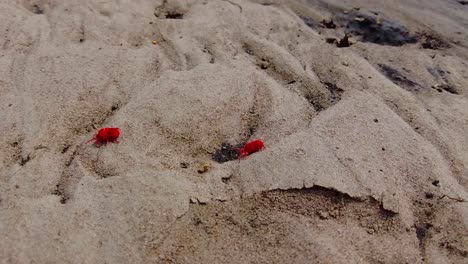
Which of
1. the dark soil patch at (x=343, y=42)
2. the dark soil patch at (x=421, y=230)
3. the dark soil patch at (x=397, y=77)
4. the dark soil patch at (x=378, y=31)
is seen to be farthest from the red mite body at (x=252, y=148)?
the dark soil patch at (x=378, y=31)

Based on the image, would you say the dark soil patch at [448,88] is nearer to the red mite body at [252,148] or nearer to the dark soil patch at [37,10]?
the red mite body at [252,148]

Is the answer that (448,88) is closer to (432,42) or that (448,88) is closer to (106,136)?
(432,42)

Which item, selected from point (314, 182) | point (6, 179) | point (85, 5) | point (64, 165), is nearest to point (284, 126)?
point (314, 182)

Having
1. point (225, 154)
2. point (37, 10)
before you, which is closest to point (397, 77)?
point (225, 154)

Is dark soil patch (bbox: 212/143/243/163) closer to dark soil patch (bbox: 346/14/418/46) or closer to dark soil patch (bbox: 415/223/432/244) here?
dark soil patch (bbox: 415/223/432/244)

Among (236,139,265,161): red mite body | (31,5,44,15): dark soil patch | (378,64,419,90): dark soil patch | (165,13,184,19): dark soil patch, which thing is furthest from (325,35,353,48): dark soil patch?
(31,5,44,15): dark soil patch

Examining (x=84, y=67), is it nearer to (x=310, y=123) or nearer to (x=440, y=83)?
(x=310, y=123)
